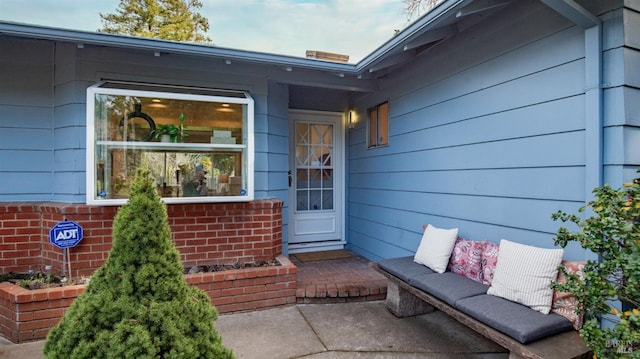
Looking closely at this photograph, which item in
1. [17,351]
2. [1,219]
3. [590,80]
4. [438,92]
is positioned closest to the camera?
[590,80]

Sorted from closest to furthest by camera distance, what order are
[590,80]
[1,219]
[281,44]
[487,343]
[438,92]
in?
[590,80]
[487,343]
[1,219]
[438,92]
[281,44]

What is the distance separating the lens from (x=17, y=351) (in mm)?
2408

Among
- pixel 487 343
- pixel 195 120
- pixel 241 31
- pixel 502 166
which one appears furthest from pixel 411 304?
pixel 241 31

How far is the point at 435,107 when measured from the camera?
10.9 ft

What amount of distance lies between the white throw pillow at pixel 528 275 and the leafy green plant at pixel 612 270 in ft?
1.20

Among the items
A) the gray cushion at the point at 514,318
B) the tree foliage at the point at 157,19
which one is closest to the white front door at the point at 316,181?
the gray cushion at the point at 514,318

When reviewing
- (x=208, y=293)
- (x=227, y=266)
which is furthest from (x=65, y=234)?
(x=227, y=266)

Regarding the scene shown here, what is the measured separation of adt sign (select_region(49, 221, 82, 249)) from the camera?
276cm

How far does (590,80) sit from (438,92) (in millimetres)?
1430

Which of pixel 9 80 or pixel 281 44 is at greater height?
pixel 281 44

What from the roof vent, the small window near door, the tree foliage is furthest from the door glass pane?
the tree foliage

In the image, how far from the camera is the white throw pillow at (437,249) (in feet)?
9.28

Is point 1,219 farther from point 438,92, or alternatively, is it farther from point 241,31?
point 241,31

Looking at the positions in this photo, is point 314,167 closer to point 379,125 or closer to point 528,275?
point 379,125
